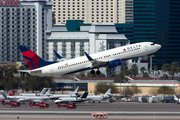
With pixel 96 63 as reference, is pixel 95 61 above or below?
above

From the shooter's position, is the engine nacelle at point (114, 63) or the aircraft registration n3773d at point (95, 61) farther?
the aircraft registration n3773d at point (95, 61)

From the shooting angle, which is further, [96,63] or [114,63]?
[96,63]

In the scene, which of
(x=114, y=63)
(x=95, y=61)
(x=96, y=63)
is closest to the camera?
(x=114, y=63)

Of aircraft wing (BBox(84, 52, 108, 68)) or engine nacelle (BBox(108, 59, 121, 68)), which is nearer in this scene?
engine nacelle (BBox(108, 59, 121, 68))

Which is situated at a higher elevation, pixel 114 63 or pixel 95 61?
pixel 95 61

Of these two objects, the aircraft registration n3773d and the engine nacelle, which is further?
the aircraft registration n3773d

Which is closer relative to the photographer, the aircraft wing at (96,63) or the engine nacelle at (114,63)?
the engine nacelle at (114,63)

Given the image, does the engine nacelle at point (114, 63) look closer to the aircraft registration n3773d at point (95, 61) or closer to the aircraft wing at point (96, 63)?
the aircraft registration n3773d at point (95, 61)

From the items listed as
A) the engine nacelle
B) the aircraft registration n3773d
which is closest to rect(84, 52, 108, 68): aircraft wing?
the aircraft registration n3773d

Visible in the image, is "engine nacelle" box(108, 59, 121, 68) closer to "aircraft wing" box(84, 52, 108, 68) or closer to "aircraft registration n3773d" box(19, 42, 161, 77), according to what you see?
"aircraft registration n3773d" box(19, 42, 161, 77)

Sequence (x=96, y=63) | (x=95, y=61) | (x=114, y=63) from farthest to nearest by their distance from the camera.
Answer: (x=96, y=63)
(x=95, y=61)
(x=114, y=63)

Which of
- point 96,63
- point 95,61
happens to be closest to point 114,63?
point 96,63

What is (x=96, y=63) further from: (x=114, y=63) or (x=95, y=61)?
(x=114, y=63)

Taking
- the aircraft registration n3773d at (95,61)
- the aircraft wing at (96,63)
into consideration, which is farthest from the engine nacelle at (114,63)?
the aircraft wing at (96,63)
